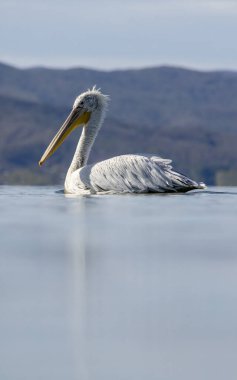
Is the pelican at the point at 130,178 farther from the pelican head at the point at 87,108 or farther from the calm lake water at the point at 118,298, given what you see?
the calm lake water at the point at 118,298

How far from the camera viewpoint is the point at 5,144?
345ft

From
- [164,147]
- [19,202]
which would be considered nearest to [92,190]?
[19,202]

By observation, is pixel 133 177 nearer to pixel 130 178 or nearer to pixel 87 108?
pixel 130 178

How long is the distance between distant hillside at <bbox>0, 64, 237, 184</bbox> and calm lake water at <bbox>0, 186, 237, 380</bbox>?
6793cm

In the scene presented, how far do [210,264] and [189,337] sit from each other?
1772mm

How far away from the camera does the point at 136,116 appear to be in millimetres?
147125

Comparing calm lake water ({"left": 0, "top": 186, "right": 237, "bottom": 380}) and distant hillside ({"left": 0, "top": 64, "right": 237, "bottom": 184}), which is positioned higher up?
distant hillside ({"left": 0, "top": 64, "right": 237, "bottom": 184})

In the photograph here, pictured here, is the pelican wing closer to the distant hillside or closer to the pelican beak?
the pelican beak

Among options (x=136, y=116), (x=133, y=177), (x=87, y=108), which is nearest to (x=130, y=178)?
(x=133, y=177)

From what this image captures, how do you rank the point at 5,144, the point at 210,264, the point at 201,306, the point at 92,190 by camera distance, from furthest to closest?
the point at 5,144 → the point at 92,190 → the point at 210,264 → the point at 201,306

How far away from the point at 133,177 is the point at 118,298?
6.22 meters

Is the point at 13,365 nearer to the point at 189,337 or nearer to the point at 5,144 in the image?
the point at 189,337

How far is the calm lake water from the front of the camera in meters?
3.79

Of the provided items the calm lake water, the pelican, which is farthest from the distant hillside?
the calm lake water
